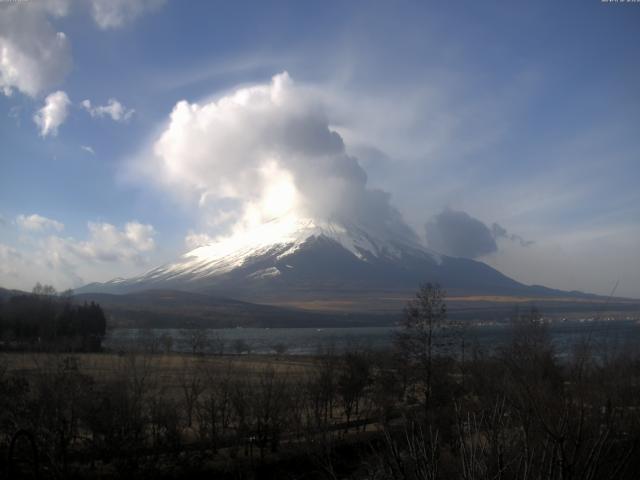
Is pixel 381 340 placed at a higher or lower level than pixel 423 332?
lower

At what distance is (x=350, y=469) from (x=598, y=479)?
2019 centimetres

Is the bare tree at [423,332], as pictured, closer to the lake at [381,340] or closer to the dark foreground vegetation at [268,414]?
the dark foreground vegetation at [268,414]

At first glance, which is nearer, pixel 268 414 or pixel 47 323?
pixel 268 414

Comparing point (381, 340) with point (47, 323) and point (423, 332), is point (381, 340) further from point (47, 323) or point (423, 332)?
point (423, 332)

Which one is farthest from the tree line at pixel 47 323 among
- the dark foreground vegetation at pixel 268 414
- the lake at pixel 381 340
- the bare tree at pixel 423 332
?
the bare tree at pixel 423 332

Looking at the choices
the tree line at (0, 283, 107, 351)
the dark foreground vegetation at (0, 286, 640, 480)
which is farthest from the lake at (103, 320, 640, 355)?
the tree line at (0, 283, 107, 351)

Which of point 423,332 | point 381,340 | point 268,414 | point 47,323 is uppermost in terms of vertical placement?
point 423,332

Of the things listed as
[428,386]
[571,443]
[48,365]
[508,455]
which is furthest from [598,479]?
[428,386]

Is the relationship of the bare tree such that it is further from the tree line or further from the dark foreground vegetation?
the tree line

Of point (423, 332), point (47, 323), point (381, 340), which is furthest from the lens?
point (381, 340)

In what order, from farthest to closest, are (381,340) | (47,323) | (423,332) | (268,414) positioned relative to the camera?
(381,340) → (47,323) → (423,332) → (268,414)

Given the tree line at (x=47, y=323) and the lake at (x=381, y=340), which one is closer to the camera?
the lake at (x=381, y=340)

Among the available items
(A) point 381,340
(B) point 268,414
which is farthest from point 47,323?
(A) point 381,340

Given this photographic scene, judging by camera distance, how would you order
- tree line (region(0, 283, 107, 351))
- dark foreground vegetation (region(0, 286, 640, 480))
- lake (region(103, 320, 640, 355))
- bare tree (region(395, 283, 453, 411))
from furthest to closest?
tree line (region(0, 283, 107, 351)) → bare tree (region(395, 283, 453, 411)) → lake (region(103, 320, 640, 355)) → dark foreground vegetation (region(0, 286, 640, 480))
